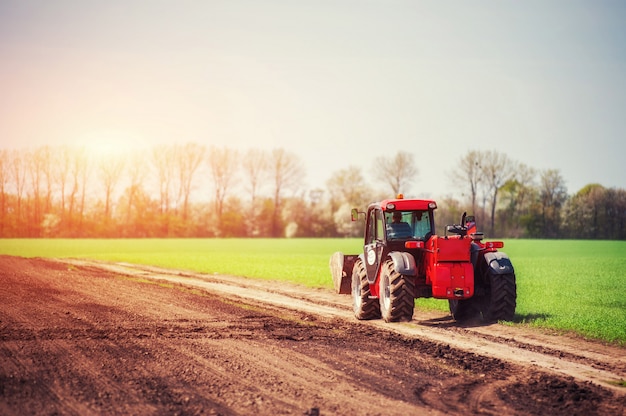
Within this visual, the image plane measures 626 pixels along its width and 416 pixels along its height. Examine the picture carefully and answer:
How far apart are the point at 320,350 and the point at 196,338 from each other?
2504 millimetres

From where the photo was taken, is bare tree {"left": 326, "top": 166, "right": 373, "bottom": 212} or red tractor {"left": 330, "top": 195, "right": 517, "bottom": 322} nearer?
red tractor {"left": 330, "top": 195, "right": 517, "bottom": 322}

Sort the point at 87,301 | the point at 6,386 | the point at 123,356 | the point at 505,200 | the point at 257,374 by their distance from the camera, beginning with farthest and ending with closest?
1. the point at 505,200
2. the point at 87,301
3. the point at 123,356
4. the point at 257,374
5. the point at 6,386

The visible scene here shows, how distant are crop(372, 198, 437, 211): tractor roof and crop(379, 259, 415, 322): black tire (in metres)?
1.38

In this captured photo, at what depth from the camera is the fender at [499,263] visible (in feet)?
40.9

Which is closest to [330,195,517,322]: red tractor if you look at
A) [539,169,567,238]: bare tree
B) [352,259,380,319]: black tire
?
[352,259,380,319]: black tire

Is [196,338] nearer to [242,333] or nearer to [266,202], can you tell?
[242,333]

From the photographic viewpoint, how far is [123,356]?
371 inches

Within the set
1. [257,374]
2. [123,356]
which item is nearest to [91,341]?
[123,356]

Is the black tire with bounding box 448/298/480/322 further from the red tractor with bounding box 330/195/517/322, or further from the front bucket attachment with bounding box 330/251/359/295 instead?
the front bucket attachment with bounding box 330/251/359/295

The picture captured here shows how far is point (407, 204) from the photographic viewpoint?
13.6 metres

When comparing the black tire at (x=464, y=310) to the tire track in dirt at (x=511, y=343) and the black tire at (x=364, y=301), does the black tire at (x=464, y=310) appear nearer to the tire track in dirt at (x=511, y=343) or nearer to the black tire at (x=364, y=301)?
the tire track in dirt at (x=511, y=343)

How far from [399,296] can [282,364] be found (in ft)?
13.5

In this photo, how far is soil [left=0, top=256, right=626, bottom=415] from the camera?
7.15 meters

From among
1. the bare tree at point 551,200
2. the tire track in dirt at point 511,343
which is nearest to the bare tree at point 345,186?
the bare tree at point 551,200
